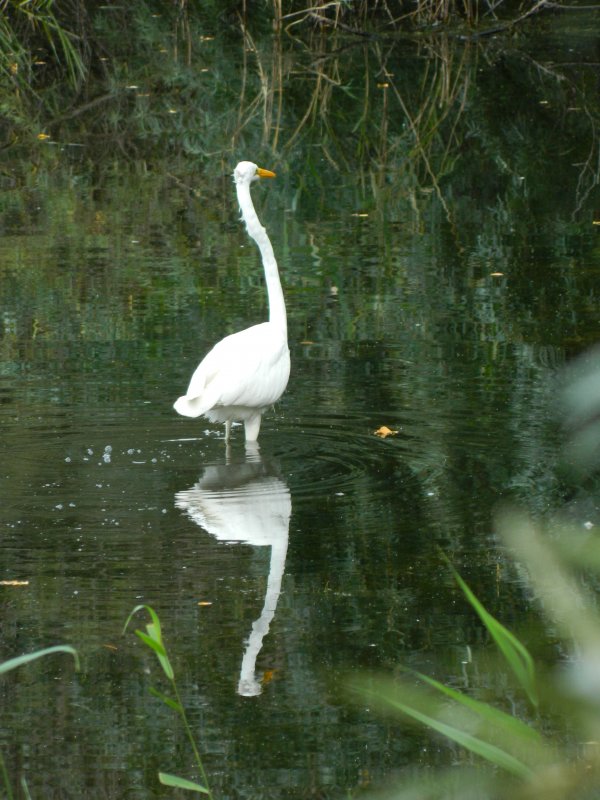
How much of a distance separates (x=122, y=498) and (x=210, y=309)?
3.14 m

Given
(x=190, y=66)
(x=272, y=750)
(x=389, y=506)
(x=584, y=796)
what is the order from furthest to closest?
(x=190, y=66), (x=389, y=506), (x=272, y=750), (x=584, y=796)

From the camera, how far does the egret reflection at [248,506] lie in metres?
5.54

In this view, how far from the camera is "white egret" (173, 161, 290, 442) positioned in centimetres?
657

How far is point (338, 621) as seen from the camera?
4.84m

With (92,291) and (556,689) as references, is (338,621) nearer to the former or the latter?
(556,689)

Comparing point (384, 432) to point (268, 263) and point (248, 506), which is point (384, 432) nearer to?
point (248, 506)

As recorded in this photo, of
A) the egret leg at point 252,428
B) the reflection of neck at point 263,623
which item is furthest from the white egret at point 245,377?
the reflection of neck at point 263,623

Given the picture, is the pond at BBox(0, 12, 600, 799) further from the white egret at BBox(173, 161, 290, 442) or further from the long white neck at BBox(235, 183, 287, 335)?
the long white neck at BBox(235, 183, 287, 335)

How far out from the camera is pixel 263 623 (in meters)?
4.83

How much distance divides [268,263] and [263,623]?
9.68 ft

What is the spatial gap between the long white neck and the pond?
0.49 m

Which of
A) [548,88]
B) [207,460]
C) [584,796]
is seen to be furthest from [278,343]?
[548,88]

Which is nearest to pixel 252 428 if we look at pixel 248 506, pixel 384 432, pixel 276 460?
pixel 276 460

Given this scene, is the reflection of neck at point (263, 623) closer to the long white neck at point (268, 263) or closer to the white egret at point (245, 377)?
the white egret at point (245, 377)
